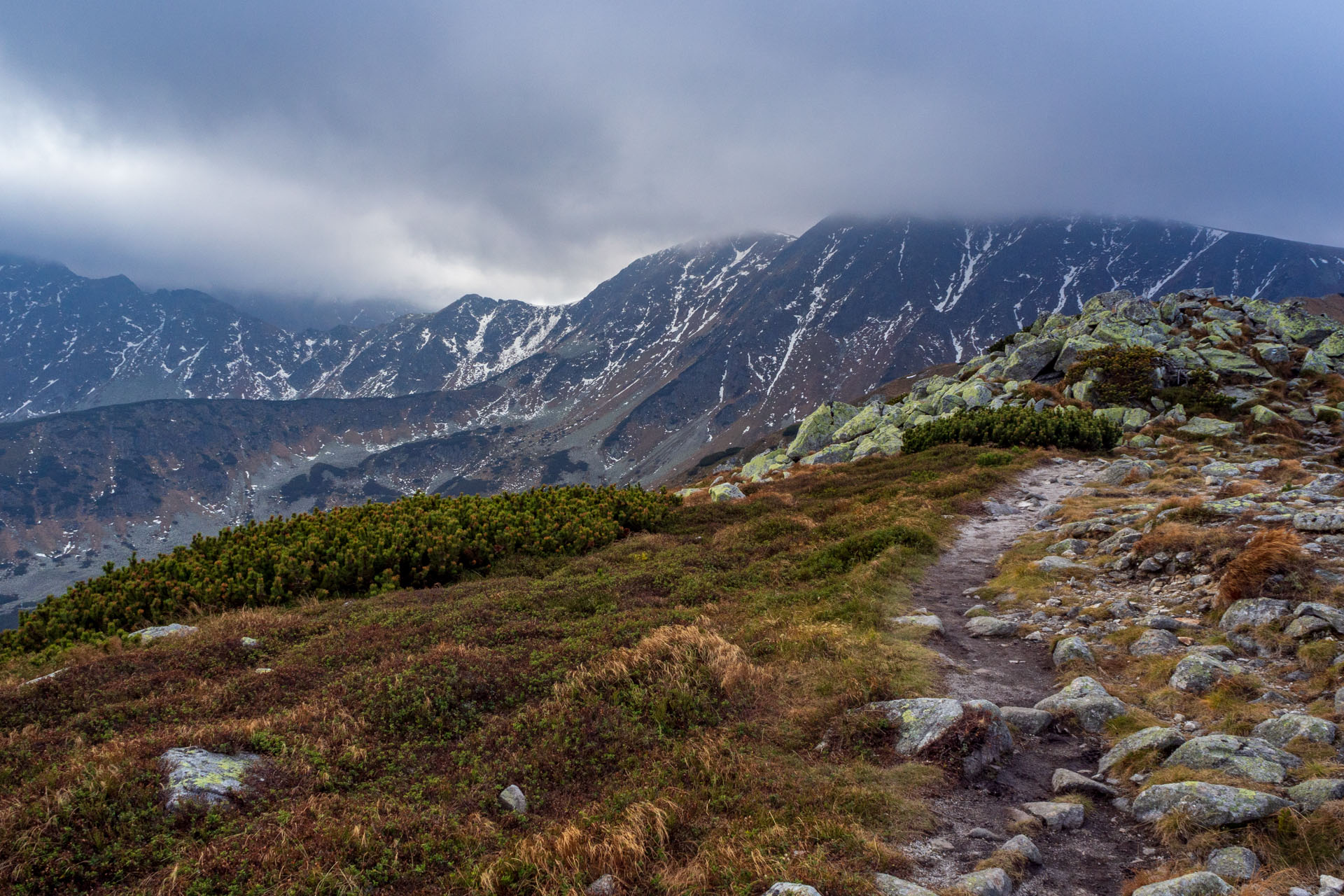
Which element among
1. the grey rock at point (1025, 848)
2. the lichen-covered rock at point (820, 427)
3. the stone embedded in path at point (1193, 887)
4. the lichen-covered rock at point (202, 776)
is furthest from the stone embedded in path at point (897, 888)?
the lichen-covered rock at point (820, 427)

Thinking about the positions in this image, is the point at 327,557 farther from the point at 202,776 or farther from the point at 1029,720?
the point at 1029,720

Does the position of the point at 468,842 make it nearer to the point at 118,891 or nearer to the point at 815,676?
the point at 118,891

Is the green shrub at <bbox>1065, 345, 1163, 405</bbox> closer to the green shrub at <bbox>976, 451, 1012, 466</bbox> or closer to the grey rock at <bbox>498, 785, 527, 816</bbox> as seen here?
the green shrub at <bbox>976, 451, 1012, 466</bbox>

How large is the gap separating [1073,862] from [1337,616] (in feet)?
16.8

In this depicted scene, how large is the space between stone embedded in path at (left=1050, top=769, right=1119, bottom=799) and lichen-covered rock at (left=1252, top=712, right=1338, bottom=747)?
147 centimetres

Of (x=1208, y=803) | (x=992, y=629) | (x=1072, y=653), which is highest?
(x=1208, y=803)

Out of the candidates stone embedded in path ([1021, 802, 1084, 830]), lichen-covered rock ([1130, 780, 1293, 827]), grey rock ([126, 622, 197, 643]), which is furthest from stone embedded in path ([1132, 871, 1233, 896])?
grey rock ([126, 622, 197, 643])

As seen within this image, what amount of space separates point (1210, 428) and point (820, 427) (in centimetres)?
2884

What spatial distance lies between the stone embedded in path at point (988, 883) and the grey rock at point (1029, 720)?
280 cm

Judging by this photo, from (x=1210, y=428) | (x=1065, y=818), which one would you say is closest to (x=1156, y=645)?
(x=1065, y=818)

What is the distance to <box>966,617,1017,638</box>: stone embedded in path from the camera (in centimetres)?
1035

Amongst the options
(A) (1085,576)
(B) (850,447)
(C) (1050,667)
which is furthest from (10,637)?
(B) (850,447)

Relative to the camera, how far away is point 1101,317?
43094 mm

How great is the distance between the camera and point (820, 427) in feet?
175
